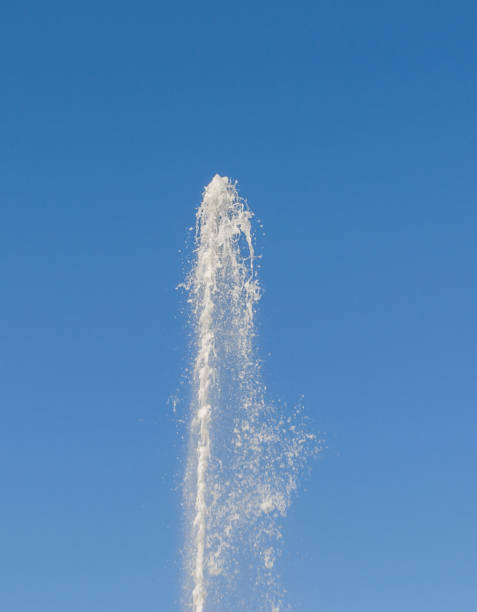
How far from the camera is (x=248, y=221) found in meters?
99.2

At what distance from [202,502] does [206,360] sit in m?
8.04

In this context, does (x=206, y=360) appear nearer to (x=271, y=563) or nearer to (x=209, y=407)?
(x=209, y=407)

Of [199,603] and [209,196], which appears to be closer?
[199,603]

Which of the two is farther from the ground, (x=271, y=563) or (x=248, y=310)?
(x=248, y=310)

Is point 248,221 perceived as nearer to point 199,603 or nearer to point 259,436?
point 259,436

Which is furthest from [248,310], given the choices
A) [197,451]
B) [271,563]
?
[271,563]

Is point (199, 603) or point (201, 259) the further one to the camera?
point (201, 259)

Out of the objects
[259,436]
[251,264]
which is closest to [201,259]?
[251,264]

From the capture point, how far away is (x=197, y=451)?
321 feet

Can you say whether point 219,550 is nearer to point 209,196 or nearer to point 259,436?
point 259,436

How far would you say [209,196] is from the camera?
327 ft

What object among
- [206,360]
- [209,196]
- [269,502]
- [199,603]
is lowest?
[199,603]

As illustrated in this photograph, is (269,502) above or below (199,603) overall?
above

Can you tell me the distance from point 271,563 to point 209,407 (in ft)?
31.3
